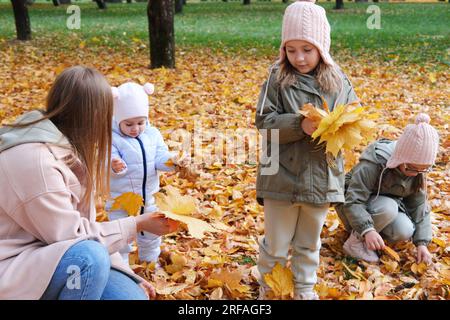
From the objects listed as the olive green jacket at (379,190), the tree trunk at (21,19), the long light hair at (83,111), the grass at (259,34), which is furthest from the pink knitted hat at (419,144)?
the tree trunk at (21,19)

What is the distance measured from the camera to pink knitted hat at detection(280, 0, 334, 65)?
2477 millimetres

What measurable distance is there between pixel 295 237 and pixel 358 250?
0.69 m

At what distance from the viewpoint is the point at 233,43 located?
1407 cm


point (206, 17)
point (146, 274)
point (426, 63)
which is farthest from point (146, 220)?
point (206, 17)

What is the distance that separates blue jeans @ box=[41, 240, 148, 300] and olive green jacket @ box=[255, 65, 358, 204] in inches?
33.4

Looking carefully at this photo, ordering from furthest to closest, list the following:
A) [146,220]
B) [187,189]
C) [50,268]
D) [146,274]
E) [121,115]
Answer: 1. [187,189]
2. [146,274]
3. [121,115]
4. [146,220]
5. [50,268]

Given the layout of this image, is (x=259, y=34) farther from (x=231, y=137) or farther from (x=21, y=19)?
(x=231, y=137)

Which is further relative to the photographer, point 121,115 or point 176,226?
point 121,115

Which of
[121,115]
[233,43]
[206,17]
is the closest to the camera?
[121,115]

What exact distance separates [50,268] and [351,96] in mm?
1581

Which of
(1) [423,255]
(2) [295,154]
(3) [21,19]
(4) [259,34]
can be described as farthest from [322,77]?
(4) [259,34]

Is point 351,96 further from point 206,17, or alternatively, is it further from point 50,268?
point 206,17

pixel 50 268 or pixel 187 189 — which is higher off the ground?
pixel 50 268

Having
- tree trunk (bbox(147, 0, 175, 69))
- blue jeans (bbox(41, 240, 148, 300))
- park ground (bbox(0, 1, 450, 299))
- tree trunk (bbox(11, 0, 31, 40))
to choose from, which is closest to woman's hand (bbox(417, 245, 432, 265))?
park ground (bbox(0, 1, 450, 299))
